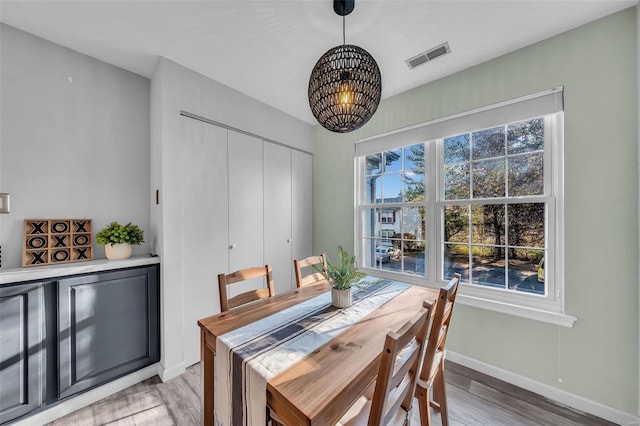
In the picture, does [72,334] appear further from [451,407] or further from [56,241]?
[451,407]

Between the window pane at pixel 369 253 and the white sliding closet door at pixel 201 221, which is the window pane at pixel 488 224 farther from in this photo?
the white sliding closet door at pixel 201 221

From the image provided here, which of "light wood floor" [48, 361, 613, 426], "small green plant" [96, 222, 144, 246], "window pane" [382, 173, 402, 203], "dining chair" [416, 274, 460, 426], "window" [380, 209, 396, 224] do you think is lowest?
"light wood floor" [48, 361, 613, 426]

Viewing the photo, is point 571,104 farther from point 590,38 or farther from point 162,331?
point 162,331

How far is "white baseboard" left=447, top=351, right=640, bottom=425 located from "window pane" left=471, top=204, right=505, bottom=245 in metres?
1.03

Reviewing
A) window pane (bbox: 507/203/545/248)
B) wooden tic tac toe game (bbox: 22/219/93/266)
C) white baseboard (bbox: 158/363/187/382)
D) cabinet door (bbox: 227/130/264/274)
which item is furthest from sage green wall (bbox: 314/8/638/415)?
wooden tic tac toe game (bbox: 22/219/93/266)

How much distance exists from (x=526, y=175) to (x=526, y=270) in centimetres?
76

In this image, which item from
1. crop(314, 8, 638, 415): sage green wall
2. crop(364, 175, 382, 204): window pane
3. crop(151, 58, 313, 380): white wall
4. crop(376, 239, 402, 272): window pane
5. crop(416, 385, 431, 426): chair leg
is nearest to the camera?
crop(416, 385, 431, 426): chair leg

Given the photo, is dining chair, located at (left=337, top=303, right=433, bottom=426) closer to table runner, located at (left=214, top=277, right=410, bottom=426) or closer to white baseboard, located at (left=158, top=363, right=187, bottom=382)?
table runner, located at (left=214, top=277, right=410, bottom=426)

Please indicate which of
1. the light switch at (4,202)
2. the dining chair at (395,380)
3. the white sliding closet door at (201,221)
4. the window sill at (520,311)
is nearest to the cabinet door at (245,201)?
the white sliding closet door at (201,221)

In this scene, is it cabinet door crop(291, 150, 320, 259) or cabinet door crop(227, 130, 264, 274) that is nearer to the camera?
cabinet door crop(227, 130, 264, 274)

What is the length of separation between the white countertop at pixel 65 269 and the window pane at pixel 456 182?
269cm

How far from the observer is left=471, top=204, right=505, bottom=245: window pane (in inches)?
82.5

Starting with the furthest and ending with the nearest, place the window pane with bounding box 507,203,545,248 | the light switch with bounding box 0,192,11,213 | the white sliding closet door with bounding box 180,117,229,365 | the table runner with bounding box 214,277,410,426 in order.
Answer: the white sliding closet door with bounding box 180,117,229,365 < the window pane with bounding box 507,203,545,248 < the light switch with bounding box 0,192,11,213 < the table runner with bounding box 214,277,410,426

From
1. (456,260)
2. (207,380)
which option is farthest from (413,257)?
Result: (207,380)
